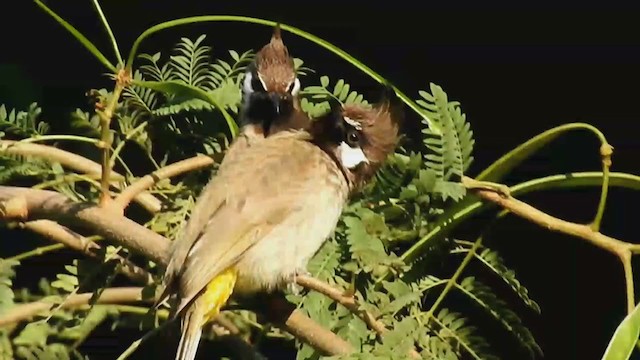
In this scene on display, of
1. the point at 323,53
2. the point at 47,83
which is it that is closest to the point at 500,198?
the point at 323,53

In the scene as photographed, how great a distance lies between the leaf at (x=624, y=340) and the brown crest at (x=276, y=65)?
908 millimetres

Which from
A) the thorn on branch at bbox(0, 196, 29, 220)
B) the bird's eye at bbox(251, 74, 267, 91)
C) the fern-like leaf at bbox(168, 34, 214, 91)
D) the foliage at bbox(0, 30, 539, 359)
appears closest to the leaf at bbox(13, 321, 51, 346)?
the foliage at bbox(0, 30, 539, 359)

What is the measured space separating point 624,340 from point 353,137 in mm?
530

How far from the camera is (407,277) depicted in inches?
52.9

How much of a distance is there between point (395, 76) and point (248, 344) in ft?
2.83

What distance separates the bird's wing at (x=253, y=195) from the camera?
147 cm

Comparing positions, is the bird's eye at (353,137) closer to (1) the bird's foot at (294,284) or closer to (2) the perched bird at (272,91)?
(1) the bird's foot at (294,284)

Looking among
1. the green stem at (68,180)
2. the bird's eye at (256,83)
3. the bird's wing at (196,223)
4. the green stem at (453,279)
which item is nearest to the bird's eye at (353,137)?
the bird's wing at (196,223)

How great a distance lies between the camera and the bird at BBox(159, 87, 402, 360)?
1436mm

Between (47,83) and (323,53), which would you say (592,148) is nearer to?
(323,53)

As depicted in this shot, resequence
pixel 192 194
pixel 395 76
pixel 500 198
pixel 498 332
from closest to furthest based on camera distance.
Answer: pixel 500 198 < pixel 192 194 < pixel 498 332 < pixel 395 76

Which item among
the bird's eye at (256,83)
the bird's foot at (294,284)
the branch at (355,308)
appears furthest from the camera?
the bird's eye at (256,83)

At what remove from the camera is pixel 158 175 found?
1392 mm

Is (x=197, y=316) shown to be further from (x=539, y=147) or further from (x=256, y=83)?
(x=256, y=83)
